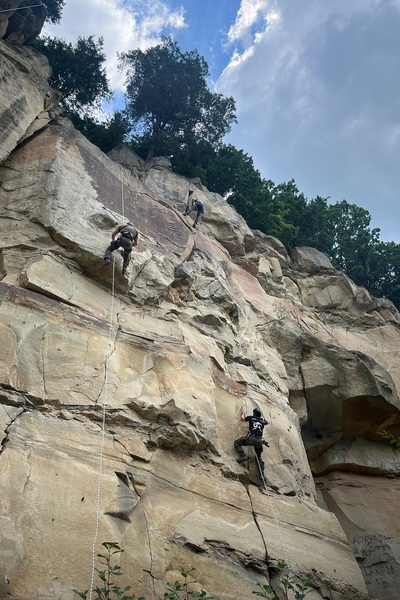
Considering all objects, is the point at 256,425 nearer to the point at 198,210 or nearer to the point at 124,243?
the point at 124,243

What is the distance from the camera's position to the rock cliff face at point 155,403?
23.2ft

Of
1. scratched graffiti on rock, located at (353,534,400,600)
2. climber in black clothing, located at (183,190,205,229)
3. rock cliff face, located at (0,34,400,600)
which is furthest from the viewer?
climber in black clothing, located at (183,190,205,229)

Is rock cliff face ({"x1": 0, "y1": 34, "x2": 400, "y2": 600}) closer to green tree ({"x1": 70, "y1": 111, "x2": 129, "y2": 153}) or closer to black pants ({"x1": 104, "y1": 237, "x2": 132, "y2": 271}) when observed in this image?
black pants ({"x1": 104, "y1": 237, "x2": 132, "y2": 271})

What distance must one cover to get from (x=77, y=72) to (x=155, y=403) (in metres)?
17.2

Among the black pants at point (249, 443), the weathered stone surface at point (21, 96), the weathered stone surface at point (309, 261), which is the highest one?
the weathered stone surface at point (309, 261)

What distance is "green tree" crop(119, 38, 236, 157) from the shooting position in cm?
2353

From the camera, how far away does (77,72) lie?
21219 millimetres

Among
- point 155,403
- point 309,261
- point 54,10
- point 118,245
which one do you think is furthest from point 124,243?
point 54,10

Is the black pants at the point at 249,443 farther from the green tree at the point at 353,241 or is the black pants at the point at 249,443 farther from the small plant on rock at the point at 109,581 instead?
the green tree at the point at 353,241

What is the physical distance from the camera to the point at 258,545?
8.53 metres

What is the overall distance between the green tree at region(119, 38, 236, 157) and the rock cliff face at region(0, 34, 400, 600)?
8.14 m

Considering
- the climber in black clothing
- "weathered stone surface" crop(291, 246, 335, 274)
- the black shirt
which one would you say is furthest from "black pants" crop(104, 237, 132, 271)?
"weathered stone surface" crop(291, 246, 335, 274)

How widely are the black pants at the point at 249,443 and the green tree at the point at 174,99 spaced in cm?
1614

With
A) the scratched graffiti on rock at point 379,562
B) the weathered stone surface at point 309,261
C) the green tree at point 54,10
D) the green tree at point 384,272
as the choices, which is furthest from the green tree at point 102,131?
the scratched graffiti on rock at point 379,562
